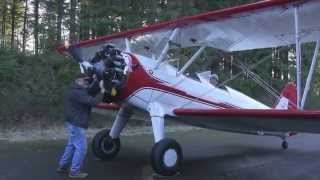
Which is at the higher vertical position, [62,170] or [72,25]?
[72,25]

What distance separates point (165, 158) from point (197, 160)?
6.83 feet

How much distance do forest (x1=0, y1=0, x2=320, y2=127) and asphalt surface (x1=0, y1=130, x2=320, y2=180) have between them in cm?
172

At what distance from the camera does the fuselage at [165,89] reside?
31.0 ft

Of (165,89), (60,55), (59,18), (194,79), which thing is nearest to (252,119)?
(165,89)

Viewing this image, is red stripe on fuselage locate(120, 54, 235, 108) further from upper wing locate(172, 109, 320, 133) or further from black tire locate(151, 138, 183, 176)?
black tire locate(151, 138, 183, 176)

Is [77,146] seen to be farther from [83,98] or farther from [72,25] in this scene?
[72,25]

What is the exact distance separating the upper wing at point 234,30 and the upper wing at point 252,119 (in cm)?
158

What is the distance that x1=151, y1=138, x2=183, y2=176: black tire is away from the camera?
866cm

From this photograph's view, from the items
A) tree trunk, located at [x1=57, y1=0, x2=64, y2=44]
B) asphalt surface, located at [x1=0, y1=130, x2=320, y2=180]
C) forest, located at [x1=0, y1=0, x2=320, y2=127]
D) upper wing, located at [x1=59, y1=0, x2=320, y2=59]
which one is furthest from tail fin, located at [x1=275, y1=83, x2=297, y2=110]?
tree trunk, located at [x1=57, y1=0, x2=64, y2=44]

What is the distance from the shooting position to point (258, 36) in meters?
10.3

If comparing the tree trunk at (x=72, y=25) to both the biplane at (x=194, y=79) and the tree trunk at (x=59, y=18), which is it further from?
the biplane at (x=194, y=79)

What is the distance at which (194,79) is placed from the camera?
10344mm

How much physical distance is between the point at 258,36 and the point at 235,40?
1.47ft

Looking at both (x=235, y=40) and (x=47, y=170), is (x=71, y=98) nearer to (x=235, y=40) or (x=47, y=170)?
(x=47, y=170)
